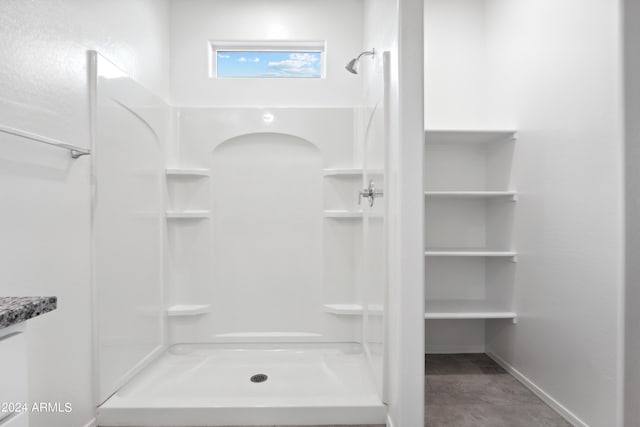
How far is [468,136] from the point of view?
268 cm

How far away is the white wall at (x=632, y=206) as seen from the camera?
1.60 meters

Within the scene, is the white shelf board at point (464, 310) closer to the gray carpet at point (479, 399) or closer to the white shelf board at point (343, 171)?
the gray carpet at point (479, 399)


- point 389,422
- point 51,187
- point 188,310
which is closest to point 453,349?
point 389,422

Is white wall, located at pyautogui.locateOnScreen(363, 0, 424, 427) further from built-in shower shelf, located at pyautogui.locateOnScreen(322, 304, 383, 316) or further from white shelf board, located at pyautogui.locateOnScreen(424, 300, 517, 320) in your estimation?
built-in shower shelf, located at pyautogui.locateOnScreen(322, 304, 383, 316)

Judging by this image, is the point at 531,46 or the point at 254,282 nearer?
the point at 531,46

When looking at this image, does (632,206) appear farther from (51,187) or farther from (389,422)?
(51,187)

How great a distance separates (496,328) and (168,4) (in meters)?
3.40

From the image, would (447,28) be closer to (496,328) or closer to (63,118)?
(496,328)

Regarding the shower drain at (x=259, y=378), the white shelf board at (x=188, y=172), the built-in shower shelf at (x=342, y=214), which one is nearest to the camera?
the shower drain at (x=259, y=378)

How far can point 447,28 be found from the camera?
2951 millimetres

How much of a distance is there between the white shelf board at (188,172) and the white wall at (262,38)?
0.53m

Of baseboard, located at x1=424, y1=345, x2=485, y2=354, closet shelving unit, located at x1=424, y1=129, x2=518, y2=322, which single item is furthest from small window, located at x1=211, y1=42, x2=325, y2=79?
baseboard, located at x1=424, y1=345, x2=485, y2=354

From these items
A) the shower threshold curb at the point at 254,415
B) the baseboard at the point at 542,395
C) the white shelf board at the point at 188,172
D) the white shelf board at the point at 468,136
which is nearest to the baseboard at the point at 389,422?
the shower threshold curb at the point at 254,415

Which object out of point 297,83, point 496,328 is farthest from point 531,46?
point 496,328
